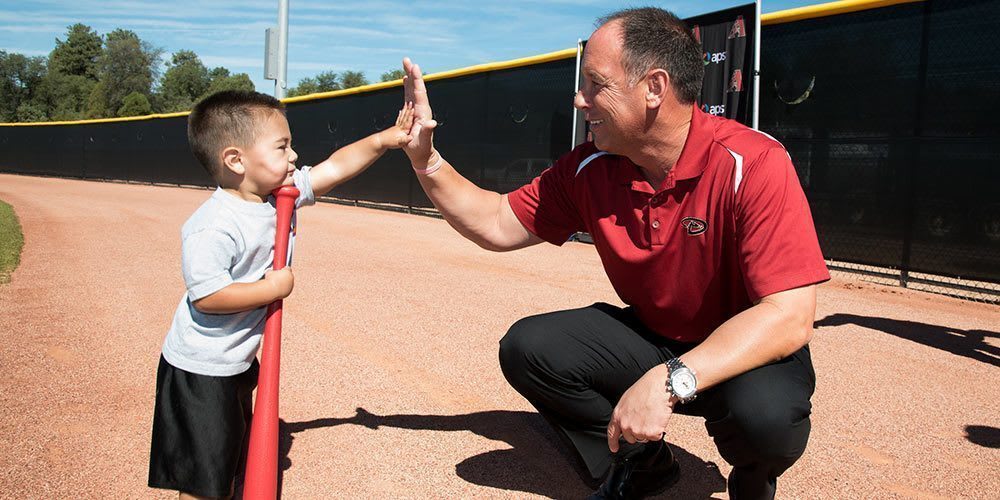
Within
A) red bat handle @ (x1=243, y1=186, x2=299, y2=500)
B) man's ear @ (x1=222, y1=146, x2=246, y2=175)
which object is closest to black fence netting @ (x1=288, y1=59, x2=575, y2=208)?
man's ear @ (x1=222, y1=146, x2=246, y2=175)

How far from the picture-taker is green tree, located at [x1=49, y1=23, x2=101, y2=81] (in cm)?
7006

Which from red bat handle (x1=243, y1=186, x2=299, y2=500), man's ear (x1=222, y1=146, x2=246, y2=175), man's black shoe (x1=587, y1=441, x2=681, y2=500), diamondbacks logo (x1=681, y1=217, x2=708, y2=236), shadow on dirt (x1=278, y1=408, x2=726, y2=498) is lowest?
shadow on dirt (x1=278, y1=408, x2=726, y2=498)

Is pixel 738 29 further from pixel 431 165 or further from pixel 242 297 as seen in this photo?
pixel 242 297

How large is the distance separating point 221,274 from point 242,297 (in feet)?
0.30

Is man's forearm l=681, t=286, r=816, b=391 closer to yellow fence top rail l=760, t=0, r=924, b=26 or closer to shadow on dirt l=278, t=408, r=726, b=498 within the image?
shadow on dirt l=278, t=408, r=726, b=498

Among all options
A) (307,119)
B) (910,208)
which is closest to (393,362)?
(910,208)

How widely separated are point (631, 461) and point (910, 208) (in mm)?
5581

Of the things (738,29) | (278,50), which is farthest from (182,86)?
(738,29)

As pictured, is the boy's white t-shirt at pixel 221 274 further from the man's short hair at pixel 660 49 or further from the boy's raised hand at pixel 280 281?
the man's short hair at pixel 660 49

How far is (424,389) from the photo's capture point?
12.2 ft

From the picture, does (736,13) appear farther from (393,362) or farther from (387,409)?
(387,409)

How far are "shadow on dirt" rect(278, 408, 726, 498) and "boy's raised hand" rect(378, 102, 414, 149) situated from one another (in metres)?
1.17

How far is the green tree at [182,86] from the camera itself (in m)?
59.1

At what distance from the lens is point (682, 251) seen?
2393mm
